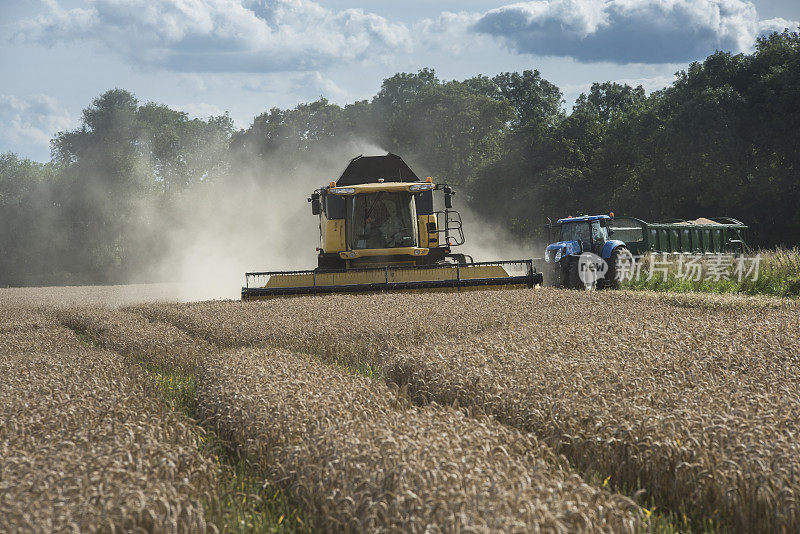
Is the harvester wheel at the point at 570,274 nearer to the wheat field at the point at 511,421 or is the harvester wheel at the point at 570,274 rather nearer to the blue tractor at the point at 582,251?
the blue tractor at the point at 582,251

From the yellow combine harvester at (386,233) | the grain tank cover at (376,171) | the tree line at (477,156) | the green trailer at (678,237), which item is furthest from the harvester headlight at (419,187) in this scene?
the tree line at (477,156)

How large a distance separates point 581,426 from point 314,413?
1635 millimetres

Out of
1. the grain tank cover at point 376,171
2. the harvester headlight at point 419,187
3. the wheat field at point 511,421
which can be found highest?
the grain tank cover at point 376,171

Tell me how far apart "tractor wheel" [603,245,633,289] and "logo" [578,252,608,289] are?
0.59 feet

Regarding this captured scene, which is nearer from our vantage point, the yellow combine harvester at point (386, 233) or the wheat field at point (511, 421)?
the wheat field at point (511, 421)

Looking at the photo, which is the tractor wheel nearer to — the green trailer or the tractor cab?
the tractor cab

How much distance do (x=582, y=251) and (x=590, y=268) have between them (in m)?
0.72

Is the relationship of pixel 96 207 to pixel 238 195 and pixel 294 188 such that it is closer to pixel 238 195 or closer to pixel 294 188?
pixel 238 195

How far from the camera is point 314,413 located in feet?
15.0

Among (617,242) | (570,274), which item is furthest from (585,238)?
(570,274)

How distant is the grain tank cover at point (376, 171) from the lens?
16719 millimetres

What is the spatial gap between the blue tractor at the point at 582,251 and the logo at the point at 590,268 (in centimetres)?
6

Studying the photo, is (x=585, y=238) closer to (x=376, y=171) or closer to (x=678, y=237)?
(x=678, y=237)

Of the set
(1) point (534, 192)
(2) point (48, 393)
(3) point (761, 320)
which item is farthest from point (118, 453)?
(1) point (534, 192)
